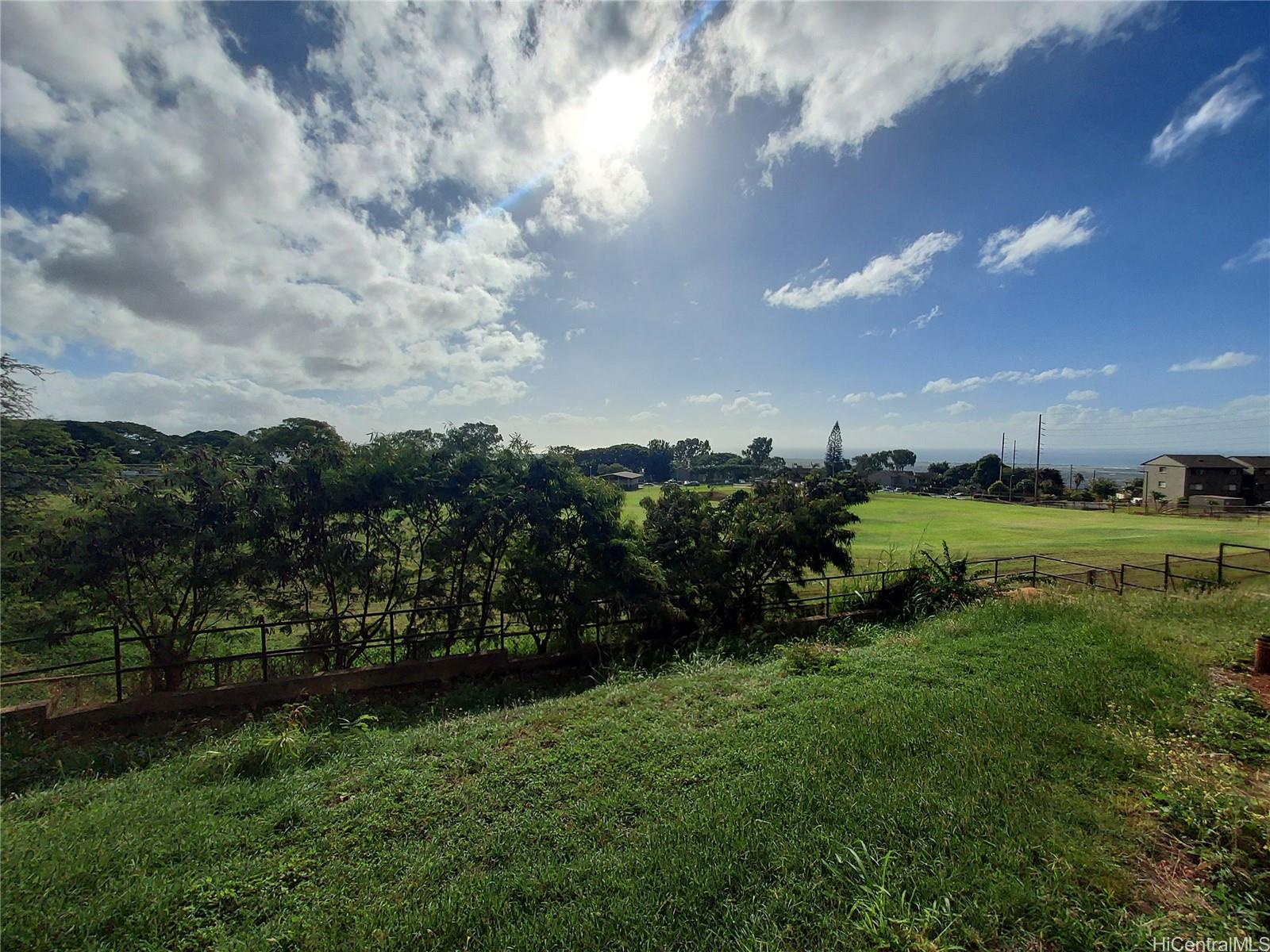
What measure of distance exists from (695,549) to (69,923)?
24.0 ft

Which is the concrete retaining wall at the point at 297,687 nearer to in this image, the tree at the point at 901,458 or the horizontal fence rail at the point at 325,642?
the horizontal fence rail at the point at 325,642

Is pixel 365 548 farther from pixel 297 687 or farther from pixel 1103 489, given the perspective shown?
pixel 1103 489

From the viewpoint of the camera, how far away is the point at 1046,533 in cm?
2336

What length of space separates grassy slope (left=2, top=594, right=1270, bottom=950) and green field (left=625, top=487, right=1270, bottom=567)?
804cm

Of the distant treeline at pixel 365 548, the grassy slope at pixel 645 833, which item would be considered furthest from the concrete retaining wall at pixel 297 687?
the grassy slope at pixel 645 833

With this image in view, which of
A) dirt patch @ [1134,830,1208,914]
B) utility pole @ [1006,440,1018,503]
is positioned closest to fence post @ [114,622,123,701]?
dirt patch @ [1134,830,1208,914]

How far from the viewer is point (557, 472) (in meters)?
7.38

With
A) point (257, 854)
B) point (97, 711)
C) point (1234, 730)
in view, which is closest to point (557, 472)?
point (257, 854)

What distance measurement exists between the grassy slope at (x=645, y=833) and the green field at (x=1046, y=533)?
26.4 feet

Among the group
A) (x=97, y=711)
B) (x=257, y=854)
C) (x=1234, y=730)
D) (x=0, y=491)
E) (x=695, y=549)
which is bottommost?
(x=97, y=711)

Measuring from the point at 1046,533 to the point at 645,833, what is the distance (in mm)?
29144

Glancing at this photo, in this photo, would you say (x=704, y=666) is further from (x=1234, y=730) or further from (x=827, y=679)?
(x=1234, y=730)

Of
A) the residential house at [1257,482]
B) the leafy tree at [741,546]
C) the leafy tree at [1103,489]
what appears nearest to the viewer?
the leafy tree at [741,546]

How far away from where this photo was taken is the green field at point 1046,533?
17328 millimetres
